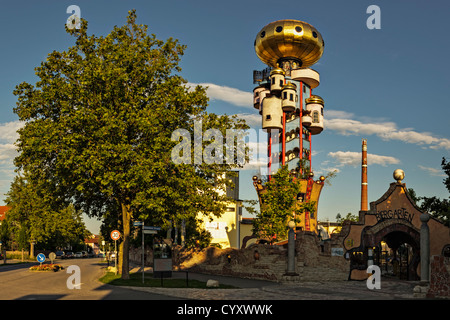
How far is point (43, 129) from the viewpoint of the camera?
23.5 meters

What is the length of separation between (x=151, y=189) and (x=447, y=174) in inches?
994

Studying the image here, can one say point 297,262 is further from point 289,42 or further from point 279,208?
point 289,42

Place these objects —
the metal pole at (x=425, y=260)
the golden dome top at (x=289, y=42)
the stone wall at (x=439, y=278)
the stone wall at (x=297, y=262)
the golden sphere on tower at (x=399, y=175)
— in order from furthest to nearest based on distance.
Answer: the golden dome top at (x=289, y=42)
the golden sphere on tower at (x=399, y=175)
the stone wall at (x=297, y=262)
the metal pole at (x=425, y=260)
the stone wall at (x=439, y=278)

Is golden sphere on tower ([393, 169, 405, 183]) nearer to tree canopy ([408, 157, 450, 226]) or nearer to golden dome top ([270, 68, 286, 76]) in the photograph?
tree canopy ([408, 157, 450, 226])

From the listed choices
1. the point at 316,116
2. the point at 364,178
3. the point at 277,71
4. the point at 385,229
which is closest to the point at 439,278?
the point at 385,229

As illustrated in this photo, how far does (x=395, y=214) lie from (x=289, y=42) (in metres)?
41.8

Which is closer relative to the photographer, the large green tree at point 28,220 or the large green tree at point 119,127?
the large green tree at point 119,127

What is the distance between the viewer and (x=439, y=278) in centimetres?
1917

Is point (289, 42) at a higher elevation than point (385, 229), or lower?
higher

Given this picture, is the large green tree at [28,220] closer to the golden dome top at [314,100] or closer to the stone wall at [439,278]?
the golden dome top at [314,100]

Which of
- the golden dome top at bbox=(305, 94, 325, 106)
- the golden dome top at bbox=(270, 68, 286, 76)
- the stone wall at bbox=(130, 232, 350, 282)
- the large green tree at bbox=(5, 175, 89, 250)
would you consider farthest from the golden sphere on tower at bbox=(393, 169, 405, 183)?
the large green tree at bbox=(5, 175, 89, 250)

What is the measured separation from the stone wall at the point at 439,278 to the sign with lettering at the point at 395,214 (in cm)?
1131

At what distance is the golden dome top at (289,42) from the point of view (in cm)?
6688

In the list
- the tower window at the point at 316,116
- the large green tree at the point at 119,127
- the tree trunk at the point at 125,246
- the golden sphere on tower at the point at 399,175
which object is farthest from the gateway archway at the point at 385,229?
the tower window at the point at 316,116
